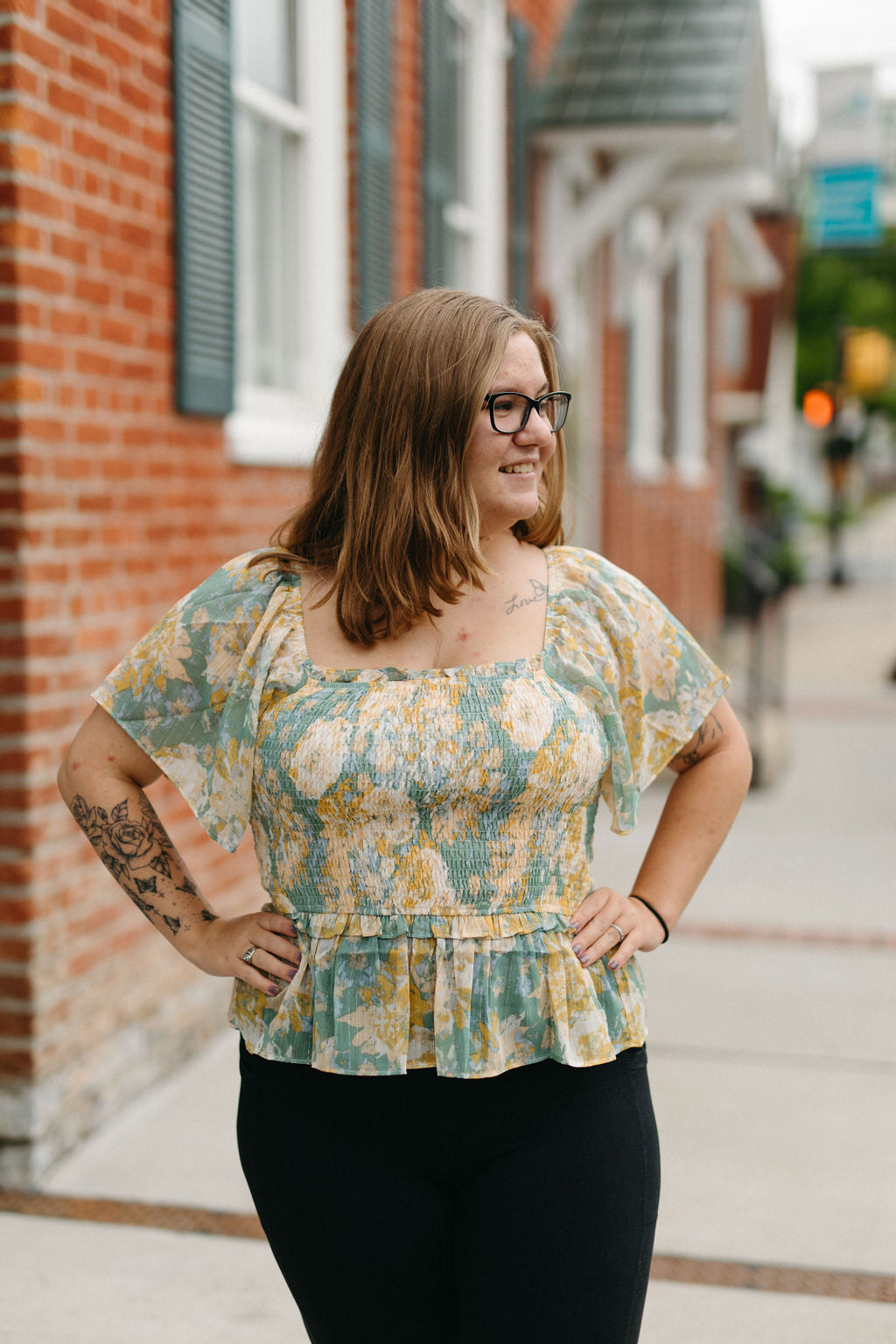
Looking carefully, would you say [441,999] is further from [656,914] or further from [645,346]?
[645,346]

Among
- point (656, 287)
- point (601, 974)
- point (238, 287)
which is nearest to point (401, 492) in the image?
point (601, 974)

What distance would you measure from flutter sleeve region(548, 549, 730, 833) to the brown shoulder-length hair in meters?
0.16

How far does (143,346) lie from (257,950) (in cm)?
251

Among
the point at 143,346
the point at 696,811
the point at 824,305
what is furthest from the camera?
the point at 824,305

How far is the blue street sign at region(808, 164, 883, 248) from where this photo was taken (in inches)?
611

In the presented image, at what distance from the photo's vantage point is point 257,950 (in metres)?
1.95

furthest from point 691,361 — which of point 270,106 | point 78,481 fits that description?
point 78,481

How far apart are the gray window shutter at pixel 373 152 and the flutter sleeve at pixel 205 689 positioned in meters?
3.70

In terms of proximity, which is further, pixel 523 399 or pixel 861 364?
pixel 861 364

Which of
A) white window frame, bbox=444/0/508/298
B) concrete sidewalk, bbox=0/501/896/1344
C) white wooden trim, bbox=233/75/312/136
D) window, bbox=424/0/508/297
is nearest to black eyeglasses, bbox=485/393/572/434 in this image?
concrete sidewalk, bbox=0/501/896/1344

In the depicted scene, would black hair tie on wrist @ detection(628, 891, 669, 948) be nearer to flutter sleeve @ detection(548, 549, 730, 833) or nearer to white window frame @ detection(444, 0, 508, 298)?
flutter sleeve @ detection(548, 549, 730, 833)

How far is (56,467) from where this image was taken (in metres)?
3.59

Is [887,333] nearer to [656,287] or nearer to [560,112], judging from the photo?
[656,287]

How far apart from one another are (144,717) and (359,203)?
4.07 m
